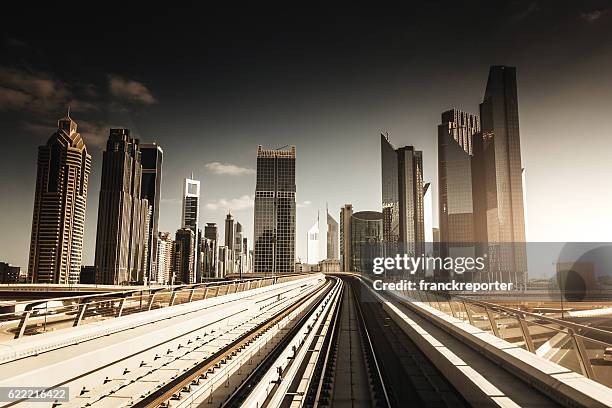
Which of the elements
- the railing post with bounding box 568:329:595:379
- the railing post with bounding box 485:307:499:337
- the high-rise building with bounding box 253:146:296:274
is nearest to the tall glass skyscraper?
the high-rise building with bounding box 253:146:296:274

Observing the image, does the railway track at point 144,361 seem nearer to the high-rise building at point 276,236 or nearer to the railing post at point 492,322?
the railing post at point 492,322

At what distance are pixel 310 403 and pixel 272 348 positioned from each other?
7176 mm

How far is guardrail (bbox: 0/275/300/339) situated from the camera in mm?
9062

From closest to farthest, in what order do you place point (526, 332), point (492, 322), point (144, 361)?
1. point (526, 332)
2. point (492, 322)
3. point (144, 361)

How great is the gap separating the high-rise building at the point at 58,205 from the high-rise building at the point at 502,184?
576 feet

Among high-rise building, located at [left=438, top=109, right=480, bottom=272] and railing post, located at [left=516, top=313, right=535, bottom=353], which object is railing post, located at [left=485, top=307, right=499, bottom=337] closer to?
railing post, located at [left=516, top=313, right=535, bottom=353]

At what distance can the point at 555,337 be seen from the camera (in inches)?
260

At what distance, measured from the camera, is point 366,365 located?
13.1 metres

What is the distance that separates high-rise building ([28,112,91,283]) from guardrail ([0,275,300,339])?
188 metres

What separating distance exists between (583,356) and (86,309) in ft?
36.2

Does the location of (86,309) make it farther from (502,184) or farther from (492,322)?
(502,184)

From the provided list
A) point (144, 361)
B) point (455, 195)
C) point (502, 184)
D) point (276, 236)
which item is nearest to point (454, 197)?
point (455, 195)

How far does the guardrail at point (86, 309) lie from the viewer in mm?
9062

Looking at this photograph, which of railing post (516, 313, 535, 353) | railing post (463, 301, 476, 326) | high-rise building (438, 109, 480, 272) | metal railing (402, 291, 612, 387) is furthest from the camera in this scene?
high-rise building (438, 109, 480, 272)
